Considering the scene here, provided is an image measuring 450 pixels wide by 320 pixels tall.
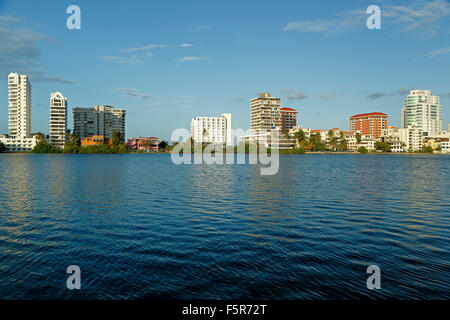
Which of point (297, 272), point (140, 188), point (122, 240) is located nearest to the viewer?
point (297, 272)

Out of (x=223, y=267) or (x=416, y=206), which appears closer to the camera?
(x=223, y=267)

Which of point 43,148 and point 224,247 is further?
point 43,148

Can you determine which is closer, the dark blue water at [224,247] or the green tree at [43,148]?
the dark blue water at [224,247]

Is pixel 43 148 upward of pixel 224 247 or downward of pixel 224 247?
upward

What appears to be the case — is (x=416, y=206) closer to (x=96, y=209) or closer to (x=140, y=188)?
(x=96, y=209)

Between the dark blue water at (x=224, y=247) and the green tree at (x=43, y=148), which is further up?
the green tree at (x=43, y=148)

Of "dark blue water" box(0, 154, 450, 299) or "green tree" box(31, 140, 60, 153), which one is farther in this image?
"green tree" box(31, 140, 60, 153)

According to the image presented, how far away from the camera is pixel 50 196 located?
105ft

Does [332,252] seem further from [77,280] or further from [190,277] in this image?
[77,280]

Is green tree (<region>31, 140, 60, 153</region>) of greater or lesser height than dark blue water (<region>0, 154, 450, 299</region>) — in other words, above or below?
above

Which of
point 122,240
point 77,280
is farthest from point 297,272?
point 122,240
